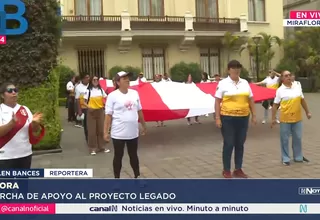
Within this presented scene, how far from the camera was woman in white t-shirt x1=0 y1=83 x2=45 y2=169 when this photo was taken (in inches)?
173

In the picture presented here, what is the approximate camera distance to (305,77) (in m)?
29.0

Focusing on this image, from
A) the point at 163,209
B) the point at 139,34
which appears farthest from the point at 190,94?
the point at 139,34

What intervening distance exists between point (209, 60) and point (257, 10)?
5342 millimetres

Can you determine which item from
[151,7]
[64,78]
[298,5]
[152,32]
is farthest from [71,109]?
[298,5]

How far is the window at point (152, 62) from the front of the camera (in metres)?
27.0

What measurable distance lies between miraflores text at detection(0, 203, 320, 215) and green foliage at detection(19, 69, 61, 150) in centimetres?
598

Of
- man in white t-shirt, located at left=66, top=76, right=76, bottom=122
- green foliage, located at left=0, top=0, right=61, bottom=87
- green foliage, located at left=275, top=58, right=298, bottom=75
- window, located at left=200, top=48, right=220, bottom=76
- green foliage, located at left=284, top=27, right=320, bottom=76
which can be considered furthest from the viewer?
window, located at left=200, top=48, right=220, bottom=76

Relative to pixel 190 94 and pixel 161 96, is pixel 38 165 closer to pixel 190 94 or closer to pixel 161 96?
pixel 161 96

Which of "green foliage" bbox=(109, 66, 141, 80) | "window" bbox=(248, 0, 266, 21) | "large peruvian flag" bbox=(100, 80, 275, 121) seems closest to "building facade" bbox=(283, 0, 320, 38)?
"window" bbox=(248, 0, 266, 21)

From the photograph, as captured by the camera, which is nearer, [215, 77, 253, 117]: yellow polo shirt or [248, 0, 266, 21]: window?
[215, 77, 253, 117]: yellow polo shirt

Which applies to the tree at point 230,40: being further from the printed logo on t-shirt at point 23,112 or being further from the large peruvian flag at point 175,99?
the printed logo on t-shirt at point 23,112

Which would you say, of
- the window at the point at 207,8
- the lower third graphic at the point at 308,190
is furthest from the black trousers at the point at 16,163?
the window at the point at 207,8
